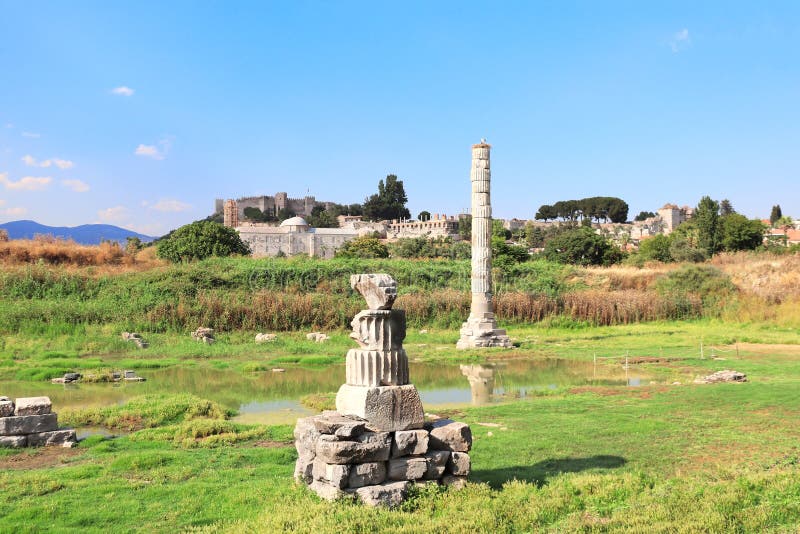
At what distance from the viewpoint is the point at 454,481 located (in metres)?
6.48

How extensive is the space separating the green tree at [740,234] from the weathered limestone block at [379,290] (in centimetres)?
5254

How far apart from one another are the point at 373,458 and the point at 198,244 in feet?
131

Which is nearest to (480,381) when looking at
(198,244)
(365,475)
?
(365,475)

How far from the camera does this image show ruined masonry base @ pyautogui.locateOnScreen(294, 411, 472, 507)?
6.00m

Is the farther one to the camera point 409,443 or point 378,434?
point 409,443

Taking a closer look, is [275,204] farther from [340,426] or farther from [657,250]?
[340,426]

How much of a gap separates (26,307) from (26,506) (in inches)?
703

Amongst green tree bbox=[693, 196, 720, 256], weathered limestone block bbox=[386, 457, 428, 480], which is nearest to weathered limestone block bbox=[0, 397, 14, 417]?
weathered limestone block bbox=[386, 457, 428, 480]

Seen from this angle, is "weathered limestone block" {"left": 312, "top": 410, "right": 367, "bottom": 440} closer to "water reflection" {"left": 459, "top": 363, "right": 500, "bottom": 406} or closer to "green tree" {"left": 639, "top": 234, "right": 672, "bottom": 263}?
"water reflection" {"left": 459, "top": 363, "right": 500, "bottom": 406}

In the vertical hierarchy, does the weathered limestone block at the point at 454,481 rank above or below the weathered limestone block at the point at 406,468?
below

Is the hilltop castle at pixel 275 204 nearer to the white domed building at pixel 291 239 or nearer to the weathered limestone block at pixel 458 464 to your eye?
the white domed building at pixel 291 239

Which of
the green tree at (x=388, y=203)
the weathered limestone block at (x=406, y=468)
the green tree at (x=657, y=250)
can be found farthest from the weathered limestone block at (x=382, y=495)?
the green tree at (x=388, y=203)

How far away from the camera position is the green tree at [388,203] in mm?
123312

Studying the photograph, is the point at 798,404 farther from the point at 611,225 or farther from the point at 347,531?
the point at 611,225
